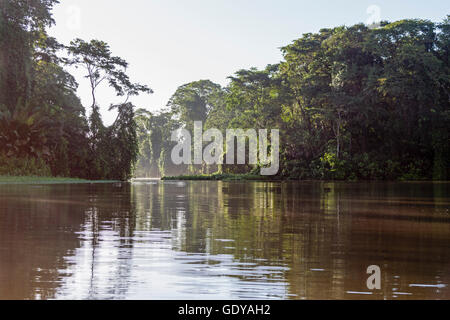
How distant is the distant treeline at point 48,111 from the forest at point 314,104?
0.09 meters

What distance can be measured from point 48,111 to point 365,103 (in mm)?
26742

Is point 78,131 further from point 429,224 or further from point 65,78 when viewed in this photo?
point 429,224

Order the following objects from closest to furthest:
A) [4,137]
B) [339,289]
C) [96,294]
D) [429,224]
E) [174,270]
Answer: [96,294]
[339,289]
[174,270]
[429,224]
[4,137]

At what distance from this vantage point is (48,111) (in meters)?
35.9

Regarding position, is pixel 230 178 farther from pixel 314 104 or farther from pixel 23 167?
pixel 23 167

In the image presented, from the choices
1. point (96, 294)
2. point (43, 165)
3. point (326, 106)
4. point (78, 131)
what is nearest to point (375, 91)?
point (326, 106)

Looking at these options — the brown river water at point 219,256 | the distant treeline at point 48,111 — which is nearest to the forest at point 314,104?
the distant treeline at point 48,111

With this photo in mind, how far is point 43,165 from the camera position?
110 ft

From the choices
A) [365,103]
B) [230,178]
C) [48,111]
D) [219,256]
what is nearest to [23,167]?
[48,111]

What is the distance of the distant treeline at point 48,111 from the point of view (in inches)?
1267

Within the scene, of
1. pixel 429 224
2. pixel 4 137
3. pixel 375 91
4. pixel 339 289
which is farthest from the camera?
pixel 375 91

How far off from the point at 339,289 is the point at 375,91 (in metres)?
45.5

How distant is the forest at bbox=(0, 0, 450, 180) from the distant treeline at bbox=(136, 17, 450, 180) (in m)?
0.10

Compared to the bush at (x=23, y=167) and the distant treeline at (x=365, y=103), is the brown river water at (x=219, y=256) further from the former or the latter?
the distant treeline at (x=365, y=103)
